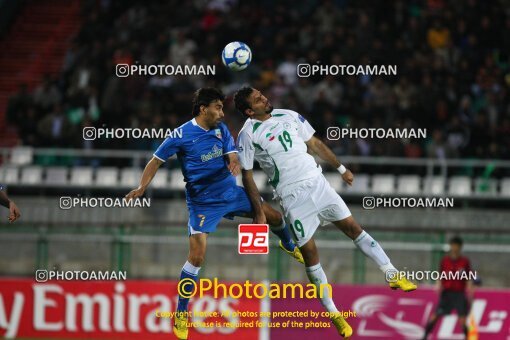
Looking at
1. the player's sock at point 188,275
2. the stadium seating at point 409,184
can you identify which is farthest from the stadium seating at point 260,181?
the player's sock at point 188,275

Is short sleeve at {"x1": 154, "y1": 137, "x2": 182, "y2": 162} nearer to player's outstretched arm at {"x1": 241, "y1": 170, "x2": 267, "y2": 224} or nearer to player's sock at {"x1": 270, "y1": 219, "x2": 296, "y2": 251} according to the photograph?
player's outstretched arm at {"x1": 241, "y1": 170, "x2": 267, "y2": 224}

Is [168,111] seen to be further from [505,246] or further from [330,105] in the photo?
[505,246]

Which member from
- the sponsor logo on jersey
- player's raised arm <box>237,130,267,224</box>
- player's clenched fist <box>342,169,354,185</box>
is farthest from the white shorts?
the sponsor logo on jersey

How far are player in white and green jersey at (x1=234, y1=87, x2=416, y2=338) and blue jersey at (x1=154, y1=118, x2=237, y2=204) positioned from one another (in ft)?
0.80

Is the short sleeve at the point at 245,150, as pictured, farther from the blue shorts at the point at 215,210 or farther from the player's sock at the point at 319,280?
the player's sock at the point at 319,280

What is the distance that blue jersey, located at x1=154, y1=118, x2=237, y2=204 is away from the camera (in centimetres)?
1230

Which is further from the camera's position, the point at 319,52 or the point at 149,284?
the point at 319,52

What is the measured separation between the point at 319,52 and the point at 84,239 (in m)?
5.44

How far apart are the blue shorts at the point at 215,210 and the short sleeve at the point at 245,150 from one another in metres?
0.39

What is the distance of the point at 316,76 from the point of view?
20.3 m

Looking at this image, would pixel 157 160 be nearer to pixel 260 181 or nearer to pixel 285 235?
pixel 285 235

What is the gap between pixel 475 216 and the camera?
1861 cm

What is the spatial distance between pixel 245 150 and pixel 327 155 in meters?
0.90

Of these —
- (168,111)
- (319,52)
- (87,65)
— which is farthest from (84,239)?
(319,52)
